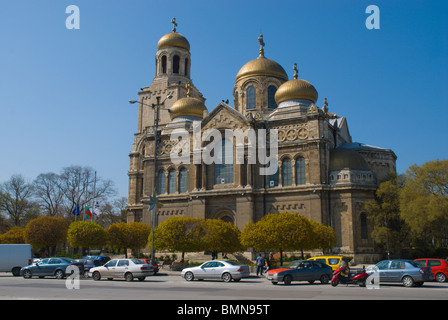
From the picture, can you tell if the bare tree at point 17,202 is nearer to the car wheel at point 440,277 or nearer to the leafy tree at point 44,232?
the leafy tree at point 44,232

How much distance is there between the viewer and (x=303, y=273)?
→ 882 inches

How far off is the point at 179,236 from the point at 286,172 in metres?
14.1

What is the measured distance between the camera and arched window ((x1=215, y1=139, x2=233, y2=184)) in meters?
47.7

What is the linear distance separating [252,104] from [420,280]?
38.5 metres

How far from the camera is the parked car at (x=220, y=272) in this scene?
78.7ft

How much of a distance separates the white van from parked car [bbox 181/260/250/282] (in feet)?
39.5

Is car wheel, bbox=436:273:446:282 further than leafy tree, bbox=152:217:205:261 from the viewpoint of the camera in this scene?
No

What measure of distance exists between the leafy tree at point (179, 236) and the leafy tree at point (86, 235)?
961cm

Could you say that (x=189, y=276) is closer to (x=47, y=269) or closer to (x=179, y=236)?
(x=47, y=269)

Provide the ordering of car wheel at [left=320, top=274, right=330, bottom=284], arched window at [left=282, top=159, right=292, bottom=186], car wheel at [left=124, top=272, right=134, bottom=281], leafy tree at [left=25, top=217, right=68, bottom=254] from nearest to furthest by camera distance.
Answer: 1. car wheel at [left=320, top=274, right=330, bottom=284]
2. car wheel at [left=124, top=272, right=134, bottom=281]
3. arched window at [left=282, top=159, right=292, bottom=186]
4. leafy tree at [left=25, top=217, right=68, bottom=254]

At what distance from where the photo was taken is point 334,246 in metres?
41.8

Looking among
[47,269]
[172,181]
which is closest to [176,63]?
[172,181]

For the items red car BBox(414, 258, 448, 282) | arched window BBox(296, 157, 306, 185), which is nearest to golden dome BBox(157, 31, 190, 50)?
arched window BBox(296, 157, 306, 185)

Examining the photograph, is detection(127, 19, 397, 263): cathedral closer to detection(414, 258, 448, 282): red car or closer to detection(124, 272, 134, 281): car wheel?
detection(124, 272, 134, 281): car wheel
